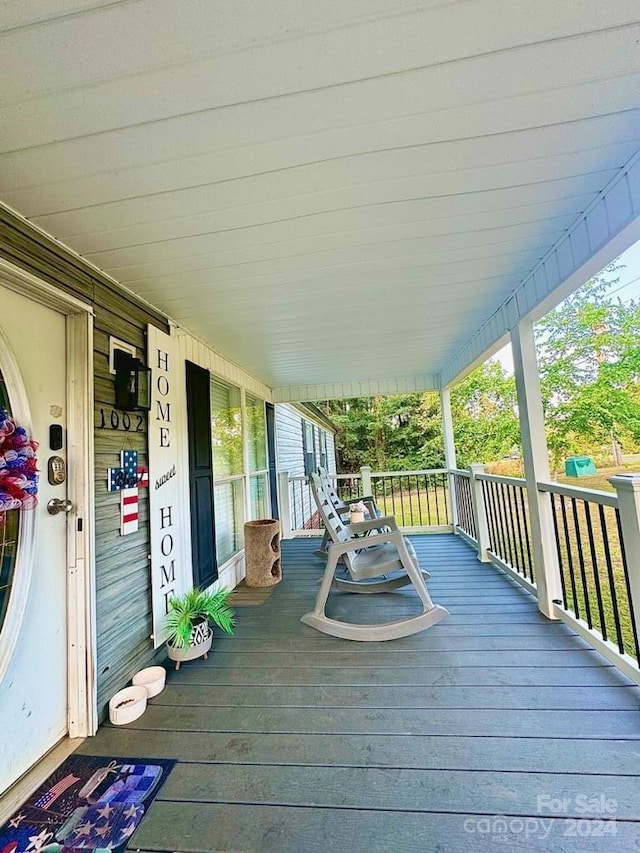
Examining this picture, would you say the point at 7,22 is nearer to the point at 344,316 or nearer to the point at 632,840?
the point at 344,316

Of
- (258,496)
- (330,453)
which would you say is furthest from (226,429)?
(330,453)

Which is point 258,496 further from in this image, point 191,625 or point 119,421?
point 119,421

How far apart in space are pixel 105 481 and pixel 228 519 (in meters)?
2.02

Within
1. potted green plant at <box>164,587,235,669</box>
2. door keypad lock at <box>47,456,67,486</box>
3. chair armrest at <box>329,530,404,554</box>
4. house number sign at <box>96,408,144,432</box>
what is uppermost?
house number sign at <box>96,408,144,432</box>

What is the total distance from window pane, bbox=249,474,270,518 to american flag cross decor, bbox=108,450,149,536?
2.30 metres

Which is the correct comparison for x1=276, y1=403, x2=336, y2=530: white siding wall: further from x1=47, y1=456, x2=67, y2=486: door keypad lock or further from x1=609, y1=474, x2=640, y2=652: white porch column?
x1=609, y1=474, x2=640, y2=652: white porch column

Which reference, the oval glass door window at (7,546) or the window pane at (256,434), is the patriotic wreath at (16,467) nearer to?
the oval glass door window at (7,546)

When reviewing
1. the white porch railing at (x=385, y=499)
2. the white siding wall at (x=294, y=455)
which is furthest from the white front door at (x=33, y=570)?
the white siding wall at (x=294, y=455)

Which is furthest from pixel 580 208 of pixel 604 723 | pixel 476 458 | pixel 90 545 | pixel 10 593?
pixel 476 458

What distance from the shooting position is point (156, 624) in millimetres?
2338

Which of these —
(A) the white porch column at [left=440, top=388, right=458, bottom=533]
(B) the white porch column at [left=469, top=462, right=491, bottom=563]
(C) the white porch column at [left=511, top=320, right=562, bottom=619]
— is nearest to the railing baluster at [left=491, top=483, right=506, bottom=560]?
(B) the white porch column at [left=469, top=462, right=491, bottom=563]

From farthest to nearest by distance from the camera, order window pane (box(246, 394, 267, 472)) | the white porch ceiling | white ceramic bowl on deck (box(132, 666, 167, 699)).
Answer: window pane (box(246, 394, 267, 472)) < white ceramic bowl on deck (box(132, 666, 167, 699)) < the white porch ceiling

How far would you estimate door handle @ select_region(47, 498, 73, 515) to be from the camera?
1.71 metres

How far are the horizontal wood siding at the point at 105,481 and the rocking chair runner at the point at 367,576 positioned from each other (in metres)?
→ 1.16
